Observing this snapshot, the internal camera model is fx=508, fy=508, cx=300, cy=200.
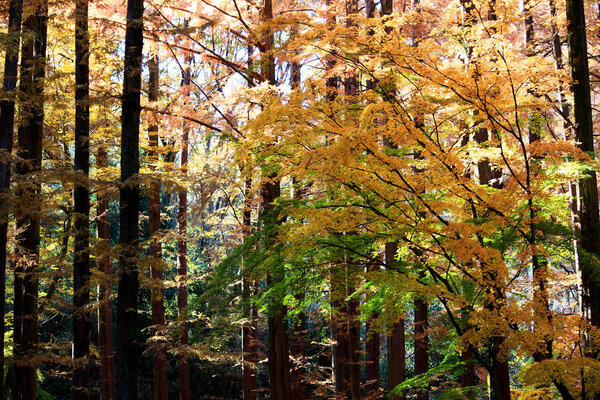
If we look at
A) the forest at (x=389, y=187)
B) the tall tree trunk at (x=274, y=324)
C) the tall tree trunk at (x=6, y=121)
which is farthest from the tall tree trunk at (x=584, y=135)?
the tall tree trunk at (x=6, y=121)

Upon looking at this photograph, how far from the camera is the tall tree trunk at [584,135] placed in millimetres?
6258

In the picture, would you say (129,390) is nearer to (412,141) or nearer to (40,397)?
(412,141)

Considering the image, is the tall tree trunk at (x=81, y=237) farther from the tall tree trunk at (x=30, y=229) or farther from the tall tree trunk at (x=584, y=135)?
the tall tree trunk at (x=584, y=135)

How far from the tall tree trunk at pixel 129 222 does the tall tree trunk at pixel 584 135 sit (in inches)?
239

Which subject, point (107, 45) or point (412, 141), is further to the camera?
point (107, 45)

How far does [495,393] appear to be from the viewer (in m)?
6.52

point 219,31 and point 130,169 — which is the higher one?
point 219,31

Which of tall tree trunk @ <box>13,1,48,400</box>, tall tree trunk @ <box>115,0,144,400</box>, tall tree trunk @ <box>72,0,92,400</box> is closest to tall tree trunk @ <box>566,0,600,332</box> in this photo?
tall tree trunk @ <box>115,0,144,400</box>

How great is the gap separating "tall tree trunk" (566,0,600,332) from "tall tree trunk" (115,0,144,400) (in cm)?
607

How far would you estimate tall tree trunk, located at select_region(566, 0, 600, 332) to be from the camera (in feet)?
20.5

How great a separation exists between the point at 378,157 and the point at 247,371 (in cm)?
1105

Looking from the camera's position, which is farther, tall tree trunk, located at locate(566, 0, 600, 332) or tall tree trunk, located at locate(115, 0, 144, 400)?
tall tree trunk, located at locate(115, 0, 144, 400)

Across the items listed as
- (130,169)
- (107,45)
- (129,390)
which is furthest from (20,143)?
(129,390)

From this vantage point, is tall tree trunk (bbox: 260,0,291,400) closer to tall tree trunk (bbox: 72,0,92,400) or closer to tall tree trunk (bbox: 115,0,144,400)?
tall tree trunk (bbox: 115,0,144,400)
